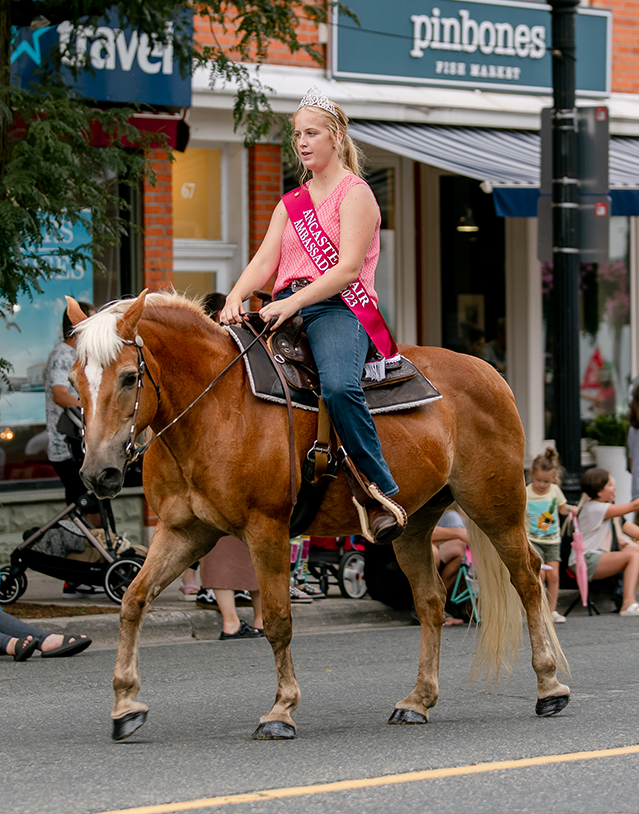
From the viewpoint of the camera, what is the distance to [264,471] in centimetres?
528

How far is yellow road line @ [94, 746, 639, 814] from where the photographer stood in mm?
4352

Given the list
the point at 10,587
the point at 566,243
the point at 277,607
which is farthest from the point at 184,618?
the point at 566,243

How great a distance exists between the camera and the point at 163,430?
5.23 metres

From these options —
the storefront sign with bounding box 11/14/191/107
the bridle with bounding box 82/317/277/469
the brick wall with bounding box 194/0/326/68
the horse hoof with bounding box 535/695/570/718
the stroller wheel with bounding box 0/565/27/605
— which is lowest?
the stroller wheel with bounding box 0/565/27/605

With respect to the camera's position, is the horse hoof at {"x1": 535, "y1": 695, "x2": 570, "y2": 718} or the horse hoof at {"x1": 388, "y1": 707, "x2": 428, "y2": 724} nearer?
the horse hoof at {"x1": 388, "y1": 707, "x2": 428, "y2": 724}

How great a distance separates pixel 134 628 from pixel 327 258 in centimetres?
193

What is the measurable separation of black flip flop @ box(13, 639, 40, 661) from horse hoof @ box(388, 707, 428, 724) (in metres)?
2.66

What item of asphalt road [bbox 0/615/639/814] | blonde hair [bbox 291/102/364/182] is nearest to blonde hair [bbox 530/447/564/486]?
asphalt road [bbox 0/615/639/814]

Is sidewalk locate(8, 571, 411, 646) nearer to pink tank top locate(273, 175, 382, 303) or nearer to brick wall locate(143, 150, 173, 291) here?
brick wall locate(143, 150, 173, 291)

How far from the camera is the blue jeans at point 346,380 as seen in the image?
5.38 metres

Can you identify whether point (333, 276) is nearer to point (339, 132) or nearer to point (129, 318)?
point (339, 132)

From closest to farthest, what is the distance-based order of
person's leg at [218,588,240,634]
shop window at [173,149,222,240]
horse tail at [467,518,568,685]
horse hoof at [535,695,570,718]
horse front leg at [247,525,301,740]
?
1. horse front leg at [247,525,301,740]
2. horse hoof at [535,695,570,718]
3. horse tail at [467,518,568,685]
4. person's leg at [218,588,240,634]
5. shop window at [173,149,222,240]

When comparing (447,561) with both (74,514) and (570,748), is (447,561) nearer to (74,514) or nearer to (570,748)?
(74,514)

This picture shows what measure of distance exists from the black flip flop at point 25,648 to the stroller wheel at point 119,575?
1795 mm
